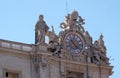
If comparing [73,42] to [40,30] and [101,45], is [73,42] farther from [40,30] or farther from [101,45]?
[40,30]

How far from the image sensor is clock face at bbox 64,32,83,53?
50.7 meters

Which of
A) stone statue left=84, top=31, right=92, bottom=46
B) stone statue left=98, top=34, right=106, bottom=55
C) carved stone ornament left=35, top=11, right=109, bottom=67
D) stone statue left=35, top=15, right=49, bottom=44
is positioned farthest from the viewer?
stone statue left=98, top=34, right=106, bottom=55

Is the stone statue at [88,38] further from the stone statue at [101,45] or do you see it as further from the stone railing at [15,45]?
the stone railing at [15,45]

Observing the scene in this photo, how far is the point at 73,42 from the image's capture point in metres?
Answer: 50.9

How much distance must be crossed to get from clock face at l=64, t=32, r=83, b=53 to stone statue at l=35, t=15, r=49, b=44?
2.00 m

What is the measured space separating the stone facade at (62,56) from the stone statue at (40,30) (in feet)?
1.26

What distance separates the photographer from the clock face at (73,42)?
50.7 m

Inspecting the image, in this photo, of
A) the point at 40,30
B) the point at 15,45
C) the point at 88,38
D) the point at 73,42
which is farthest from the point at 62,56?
the point at 15,45

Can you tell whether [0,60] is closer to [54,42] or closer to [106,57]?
[54,42]

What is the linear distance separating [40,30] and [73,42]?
9.97 feet

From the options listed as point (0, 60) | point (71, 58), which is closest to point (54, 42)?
point (71, 58)

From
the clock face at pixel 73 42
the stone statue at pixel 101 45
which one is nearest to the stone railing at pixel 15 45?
the clock face at pixel 73 42

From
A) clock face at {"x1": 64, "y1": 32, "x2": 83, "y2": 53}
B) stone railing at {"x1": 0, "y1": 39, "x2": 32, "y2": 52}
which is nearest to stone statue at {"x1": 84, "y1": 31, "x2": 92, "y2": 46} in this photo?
clock face at {"x1": 64, "y1": 32, "x2": 83, "y2": 53}

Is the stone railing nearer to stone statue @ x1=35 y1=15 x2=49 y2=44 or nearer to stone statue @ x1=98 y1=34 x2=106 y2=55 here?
stone statue @ x1=35 y1=15 x2=49 y2=44
